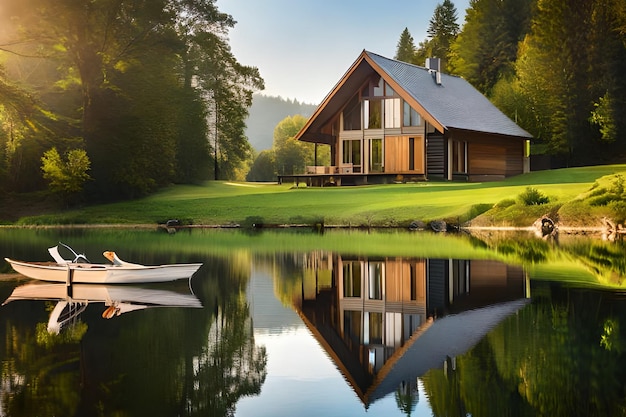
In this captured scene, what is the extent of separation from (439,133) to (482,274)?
36.1m

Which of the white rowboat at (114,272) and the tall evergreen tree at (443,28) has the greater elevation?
the tall evergreen tree at (443,28)

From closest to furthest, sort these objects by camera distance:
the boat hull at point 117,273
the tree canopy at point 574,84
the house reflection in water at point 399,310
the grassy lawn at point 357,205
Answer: the house reflection in water at point 399,310
the boat hull at point 117,273
the grassy lawn at point 357,205
the tree canopy at point 574,84

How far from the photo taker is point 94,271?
19484mm

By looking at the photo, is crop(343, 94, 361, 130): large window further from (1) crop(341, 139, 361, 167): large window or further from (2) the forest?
(2) the forest

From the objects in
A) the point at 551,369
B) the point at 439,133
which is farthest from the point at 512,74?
the point at 551,369

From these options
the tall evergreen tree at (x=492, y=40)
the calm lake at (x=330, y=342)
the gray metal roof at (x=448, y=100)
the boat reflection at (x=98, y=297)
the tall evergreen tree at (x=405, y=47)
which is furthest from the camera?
the tall evergreen tree at (x=405, y=47)

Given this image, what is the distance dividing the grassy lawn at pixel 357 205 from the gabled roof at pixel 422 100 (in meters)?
4.42

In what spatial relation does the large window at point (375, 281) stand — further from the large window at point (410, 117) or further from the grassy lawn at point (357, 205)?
the large window at point (410, 117)

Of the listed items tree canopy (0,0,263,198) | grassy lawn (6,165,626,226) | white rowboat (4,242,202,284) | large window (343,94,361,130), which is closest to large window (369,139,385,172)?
large window (343,94,361,130)

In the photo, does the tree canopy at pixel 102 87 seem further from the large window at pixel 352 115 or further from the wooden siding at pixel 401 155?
the wooden siding at pixel 401 155

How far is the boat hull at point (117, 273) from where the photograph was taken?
19.4m

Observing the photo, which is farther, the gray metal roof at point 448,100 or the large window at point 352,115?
the large window at point 352,115

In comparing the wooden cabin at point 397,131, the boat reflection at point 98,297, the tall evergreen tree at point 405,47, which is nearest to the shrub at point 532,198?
the wooden cabin at point 397,131

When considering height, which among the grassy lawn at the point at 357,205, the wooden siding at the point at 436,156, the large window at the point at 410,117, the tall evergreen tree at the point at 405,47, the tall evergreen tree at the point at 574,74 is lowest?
the grassy lawn at the point at 357,205
